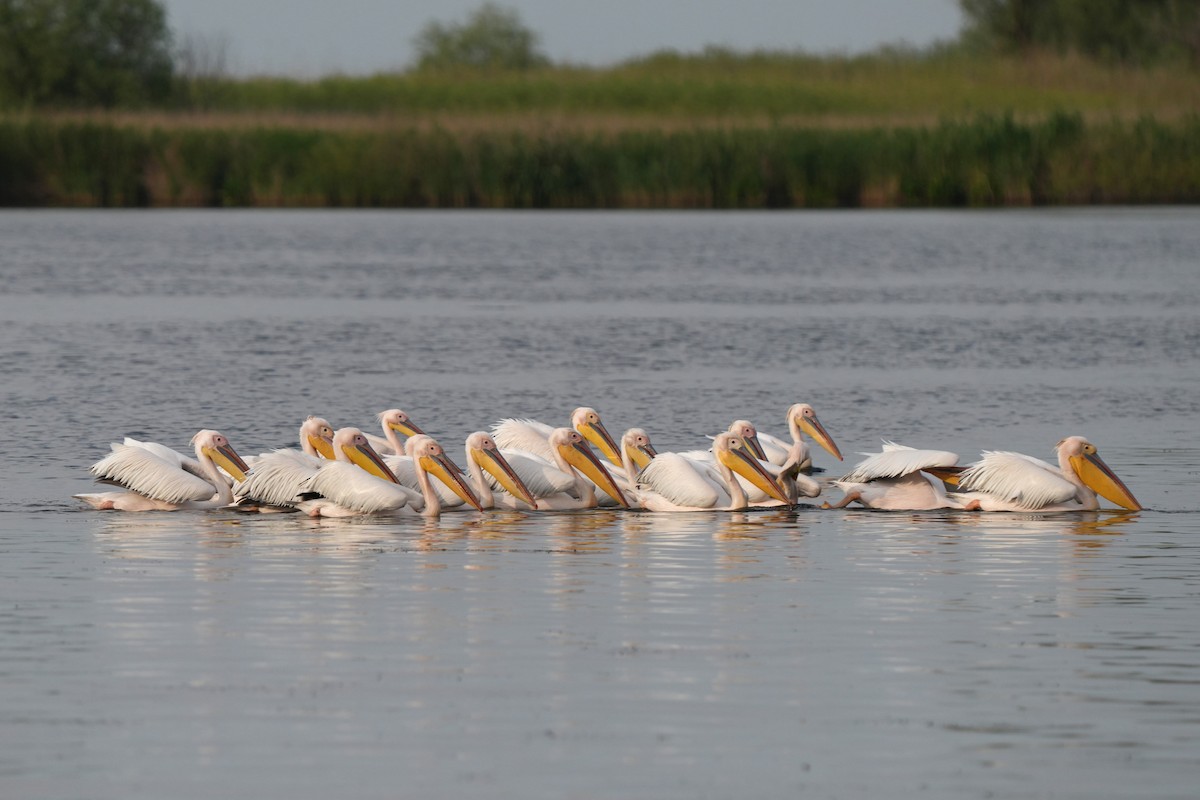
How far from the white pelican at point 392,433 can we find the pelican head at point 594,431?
78cm

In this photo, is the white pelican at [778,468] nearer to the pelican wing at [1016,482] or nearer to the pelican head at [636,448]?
the pelican head at [636,448]

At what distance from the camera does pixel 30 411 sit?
13203 mm

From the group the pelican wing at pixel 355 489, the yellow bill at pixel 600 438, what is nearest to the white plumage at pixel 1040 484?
the yellow bill at pixel 600 438

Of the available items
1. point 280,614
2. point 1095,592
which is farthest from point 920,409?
point 280,614

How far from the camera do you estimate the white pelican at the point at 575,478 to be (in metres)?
10.1

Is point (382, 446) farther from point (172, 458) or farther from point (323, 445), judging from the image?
point (172, 458)

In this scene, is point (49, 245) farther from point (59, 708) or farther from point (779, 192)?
point (59, 708)

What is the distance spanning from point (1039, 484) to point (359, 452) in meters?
2.99

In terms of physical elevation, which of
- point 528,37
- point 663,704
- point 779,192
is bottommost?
point 663,704

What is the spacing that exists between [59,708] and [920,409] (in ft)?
27.9

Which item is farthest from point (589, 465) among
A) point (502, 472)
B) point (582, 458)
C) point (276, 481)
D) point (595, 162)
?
point (595, 162)

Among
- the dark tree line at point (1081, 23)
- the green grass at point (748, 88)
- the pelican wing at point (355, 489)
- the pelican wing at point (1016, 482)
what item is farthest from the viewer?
the dark tree line at point (1081, 23)

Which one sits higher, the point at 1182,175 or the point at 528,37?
the point at 528,37

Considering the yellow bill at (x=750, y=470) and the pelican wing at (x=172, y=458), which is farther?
the yellow bill at (x=750, y=470)
